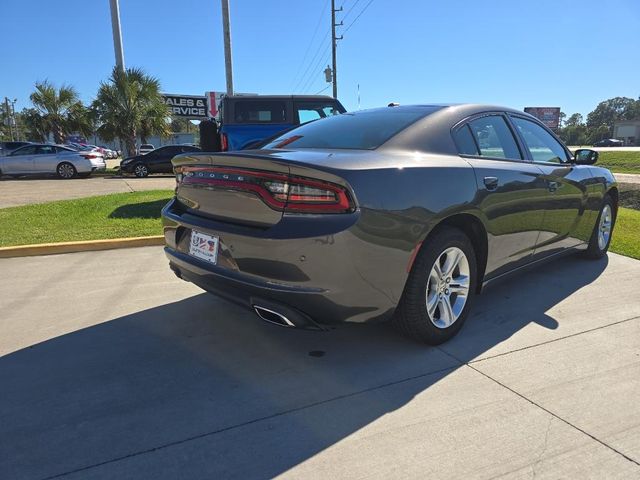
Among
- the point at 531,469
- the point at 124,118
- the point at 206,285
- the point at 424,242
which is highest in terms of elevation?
the point at 124,118

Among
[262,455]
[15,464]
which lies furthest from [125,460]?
[262,455]

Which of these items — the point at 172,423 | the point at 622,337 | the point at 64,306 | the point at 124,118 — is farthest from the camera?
the point at 124,118

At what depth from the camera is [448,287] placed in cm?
320

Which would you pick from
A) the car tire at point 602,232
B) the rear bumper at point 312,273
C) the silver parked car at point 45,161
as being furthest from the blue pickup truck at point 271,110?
the silver parked car at point 45,161

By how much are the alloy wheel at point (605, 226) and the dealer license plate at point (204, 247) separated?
13.9ft

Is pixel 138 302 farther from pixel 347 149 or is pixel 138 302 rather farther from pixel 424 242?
pixel 424 242

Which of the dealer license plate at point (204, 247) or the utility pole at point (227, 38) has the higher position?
the utility pole at point (227, 38)

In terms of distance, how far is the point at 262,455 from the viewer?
2129mm

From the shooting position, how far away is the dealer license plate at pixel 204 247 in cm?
286

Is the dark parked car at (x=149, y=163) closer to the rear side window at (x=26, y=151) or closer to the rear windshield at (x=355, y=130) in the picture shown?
the rear side window at (x=26, y=151)

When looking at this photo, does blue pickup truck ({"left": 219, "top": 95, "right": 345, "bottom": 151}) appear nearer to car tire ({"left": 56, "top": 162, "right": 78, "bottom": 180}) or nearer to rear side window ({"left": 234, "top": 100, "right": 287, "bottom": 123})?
rear side window ({"left": 234, "top": 100, "right": 287, "bottom": 123})

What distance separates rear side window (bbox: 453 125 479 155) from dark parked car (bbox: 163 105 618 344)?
11 millimetres

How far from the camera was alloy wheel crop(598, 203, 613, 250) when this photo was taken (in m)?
5.18

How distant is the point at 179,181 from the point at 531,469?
2.69 m
